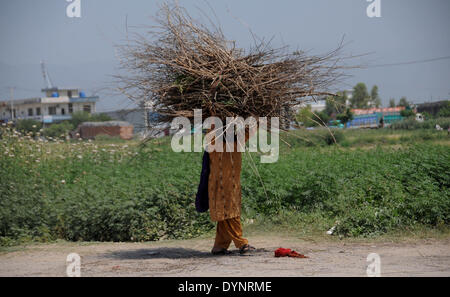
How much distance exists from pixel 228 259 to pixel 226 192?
32.4 inches

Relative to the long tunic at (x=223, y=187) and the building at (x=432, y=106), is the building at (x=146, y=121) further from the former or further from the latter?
the building at (x=432, y=106)

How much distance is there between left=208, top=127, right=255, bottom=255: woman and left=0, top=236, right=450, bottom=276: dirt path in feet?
1.13

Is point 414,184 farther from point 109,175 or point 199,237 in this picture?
point 109,175

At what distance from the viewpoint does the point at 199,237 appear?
841 centimetres

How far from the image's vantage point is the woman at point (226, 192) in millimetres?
6398

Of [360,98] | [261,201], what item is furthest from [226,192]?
[360,98]

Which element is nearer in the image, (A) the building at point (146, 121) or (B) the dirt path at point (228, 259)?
(B) the dirt path at point (228, 259)

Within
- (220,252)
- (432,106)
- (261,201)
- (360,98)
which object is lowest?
(220,252)

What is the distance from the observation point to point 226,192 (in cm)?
643

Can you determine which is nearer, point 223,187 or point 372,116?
point 223,187

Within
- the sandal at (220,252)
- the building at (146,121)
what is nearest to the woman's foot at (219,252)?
the sandal at (220,252)

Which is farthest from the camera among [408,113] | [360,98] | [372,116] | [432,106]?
[360,98]

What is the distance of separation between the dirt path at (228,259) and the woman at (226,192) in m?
0.34

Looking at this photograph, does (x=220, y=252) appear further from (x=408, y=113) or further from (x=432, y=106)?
(x=408, y=113)
